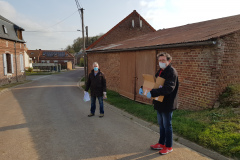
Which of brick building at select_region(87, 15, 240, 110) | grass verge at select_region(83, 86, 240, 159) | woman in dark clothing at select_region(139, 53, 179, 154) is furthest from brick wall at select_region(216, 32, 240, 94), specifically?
woman in dark clothing at select_region(139, 53, 179, 154)

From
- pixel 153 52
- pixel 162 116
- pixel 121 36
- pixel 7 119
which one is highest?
pixel 121 36

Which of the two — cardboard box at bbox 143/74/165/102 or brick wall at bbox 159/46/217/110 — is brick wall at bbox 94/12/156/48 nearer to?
brick wall at bbox 159/46/217/110

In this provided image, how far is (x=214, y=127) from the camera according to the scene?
4.45 meters

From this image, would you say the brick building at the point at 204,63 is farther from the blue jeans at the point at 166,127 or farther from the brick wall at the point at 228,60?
the blue jeans at the point at 166,127

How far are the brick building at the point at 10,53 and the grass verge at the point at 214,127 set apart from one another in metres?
16.4

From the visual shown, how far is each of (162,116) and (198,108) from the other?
10.4 ft

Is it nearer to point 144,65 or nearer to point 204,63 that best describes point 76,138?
point 204,63

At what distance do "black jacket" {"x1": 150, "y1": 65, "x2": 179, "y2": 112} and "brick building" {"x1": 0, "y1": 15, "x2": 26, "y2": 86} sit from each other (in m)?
17.6

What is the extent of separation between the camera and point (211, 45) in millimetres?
5754

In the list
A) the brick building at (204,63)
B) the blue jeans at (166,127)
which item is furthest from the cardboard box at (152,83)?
the brick building at (204,63)

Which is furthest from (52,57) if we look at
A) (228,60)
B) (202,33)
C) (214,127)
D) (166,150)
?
(166,150)

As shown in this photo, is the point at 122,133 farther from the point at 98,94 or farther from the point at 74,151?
the point at 98,94

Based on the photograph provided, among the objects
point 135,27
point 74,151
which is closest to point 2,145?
point 74,151

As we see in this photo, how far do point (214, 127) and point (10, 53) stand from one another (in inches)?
792
